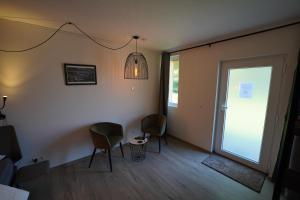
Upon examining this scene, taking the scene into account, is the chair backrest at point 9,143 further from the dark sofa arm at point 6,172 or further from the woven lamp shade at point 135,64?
the woven lamp shade at point 135,64

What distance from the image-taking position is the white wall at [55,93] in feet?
7.22

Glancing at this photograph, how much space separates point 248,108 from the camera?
2648 mm

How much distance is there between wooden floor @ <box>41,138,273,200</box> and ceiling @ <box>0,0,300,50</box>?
240cm

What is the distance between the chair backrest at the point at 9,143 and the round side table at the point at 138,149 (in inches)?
68.2

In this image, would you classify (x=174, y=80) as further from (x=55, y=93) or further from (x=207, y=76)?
(x=55, y=93)

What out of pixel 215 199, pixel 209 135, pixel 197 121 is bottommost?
pixel 215 199

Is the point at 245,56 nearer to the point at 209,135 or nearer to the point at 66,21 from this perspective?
the point at 209,135

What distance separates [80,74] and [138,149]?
1.92 metres

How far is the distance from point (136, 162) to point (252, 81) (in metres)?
2.56

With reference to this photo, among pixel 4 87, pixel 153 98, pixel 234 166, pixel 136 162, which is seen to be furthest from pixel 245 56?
pixel 4 87

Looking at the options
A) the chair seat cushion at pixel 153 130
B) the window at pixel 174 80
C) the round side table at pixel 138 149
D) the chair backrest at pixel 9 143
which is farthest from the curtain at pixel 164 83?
the chair backrest at pixel 9 143

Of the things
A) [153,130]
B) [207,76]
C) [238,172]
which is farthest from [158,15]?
[238,172]

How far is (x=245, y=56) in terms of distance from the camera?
2.55m

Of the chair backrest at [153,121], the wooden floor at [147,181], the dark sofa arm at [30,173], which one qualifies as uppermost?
the chair backrest at [153,121]
